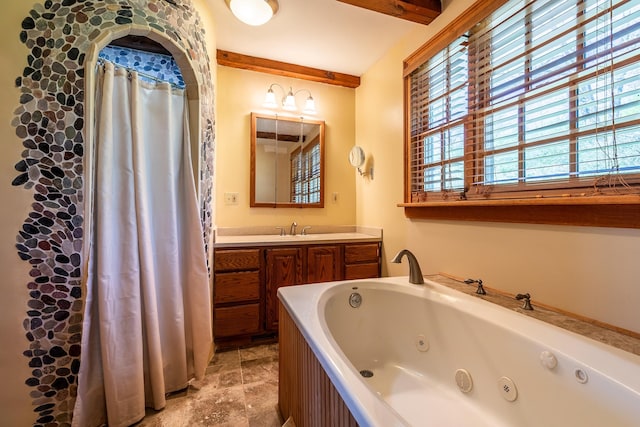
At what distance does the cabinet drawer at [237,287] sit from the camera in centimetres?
197

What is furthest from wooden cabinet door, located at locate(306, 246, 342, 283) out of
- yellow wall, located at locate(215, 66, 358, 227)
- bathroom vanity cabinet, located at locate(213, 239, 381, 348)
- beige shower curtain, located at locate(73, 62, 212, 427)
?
beige shower curtain, located at locate(73, 62, 212, 427)

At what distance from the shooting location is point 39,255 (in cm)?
117

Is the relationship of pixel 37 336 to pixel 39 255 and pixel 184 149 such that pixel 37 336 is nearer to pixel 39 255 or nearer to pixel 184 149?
pixel 39 255

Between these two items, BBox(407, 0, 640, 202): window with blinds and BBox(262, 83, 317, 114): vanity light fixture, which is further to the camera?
BBox(262, 83, 317, 114): vanity light fixture

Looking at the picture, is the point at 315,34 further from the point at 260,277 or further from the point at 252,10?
the point at 260,277

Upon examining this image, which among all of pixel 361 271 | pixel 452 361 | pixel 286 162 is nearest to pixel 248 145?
pixel 286 162

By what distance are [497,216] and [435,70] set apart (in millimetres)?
1122

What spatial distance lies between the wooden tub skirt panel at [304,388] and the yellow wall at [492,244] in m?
1.11

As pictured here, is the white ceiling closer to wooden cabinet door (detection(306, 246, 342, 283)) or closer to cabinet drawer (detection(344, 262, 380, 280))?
wooden cabinet door (detection(306, 246, 342, 283))

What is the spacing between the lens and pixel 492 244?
146cm

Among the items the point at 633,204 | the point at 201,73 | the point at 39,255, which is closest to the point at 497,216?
the point at 633,204

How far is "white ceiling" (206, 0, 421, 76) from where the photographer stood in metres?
1.89

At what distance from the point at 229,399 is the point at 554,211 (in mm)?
1896

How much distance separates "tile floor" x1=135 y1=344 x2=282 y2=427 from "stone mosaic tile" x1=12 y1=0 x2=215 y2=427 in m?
0.45
